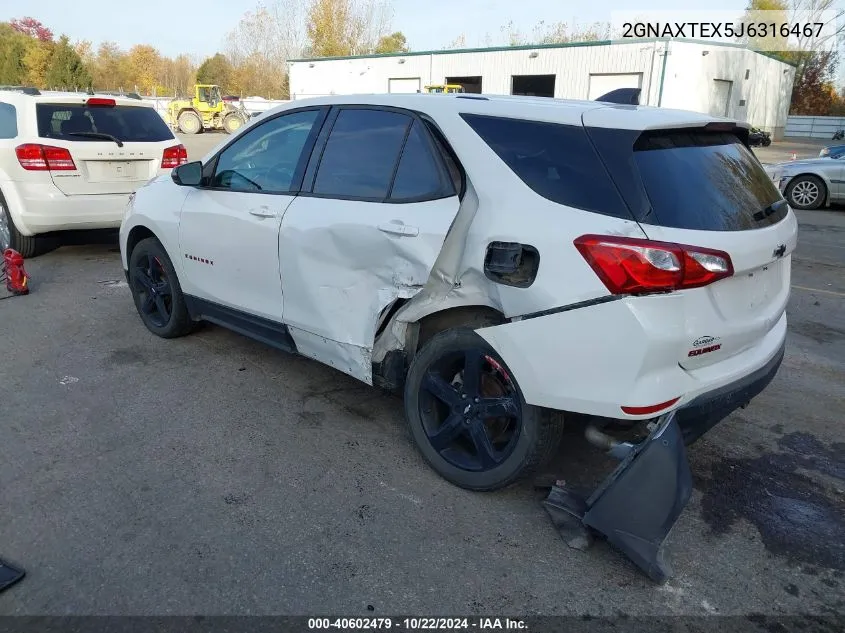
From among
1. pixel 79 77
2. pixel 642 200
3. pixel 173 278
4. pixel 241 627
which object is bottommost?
pixel 241 627

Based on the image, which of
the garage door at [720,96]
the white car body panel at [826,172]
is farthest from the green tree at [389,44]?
the white car body panel at [826,172]

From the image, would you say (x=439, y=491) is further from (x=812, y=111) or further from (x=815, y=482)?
(x=812, y=111)

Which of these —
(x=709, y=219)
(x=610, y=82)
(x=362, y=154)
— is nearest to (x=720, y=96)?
(x=610, y=82)

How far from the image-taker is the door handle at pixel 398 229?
3052mm

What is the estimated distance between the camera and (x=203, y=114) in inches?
1313

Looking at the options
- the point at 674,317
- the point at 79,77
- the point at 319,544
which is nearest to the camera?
the point at 674,317

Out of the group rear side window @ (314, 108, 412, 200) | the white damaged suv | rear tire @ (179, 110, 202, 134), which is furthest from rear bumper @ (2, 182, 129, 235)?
rear tire @ (179, 110, 202, 134)

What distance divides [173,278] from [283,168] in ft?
4.76

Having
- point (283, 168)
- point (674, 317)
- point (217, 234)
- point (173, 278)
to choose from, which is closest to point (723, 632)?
point (674, 317)

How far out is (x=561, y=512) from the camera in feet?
9.43

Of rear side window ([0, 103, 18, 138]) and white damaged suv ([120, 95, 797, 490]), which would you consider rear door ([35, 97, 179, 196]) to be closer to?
rear side window ([0, 103, 18, 138])

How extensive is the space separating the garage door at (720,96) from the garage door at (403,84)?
52.6ft

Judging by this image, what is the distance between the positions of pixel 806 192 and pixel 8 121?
42.6 feet

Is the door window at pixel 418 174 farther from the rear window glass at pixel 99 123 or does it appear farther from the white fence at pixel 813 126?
the white fence at pixel 813 126
